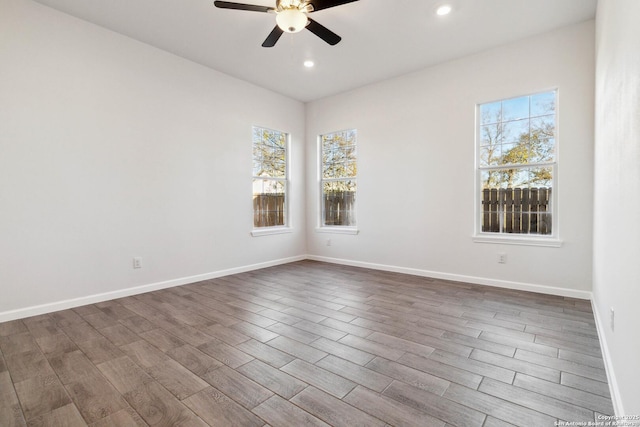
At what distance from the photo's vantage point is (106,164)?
11.2 ft

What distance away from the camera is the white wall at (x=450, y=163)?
3.38 meters

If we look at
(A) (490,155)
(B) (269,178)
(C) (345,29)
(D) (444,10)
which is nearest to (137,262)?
(B) (269,178)

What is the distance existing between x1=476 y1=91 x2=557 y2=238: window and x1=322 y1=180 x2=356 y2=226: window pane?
2.07 m

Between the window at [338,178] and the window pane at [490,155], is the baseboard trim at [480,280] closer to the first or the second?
the window at [338,178]

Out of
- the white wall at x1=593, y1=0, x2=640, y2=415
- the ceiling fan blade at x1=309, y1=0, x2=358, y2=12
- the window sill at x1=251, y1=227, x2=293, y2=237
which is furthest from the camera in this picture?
the window sill at x1=251, y1=227, x2=293, y2=237

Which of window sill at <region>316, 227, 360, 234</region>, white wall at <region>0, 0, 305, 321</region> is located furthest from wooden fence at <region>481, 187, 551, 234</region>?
white wall at <region>0, 0, 305, 321</region>

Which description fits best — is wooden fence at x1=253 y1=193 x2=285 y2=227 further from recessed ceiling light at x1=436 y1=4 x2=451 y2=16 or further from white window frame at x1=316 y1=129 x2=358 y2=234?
recessed ceiling light at x1=436 y1=4 x2=451 y2=16

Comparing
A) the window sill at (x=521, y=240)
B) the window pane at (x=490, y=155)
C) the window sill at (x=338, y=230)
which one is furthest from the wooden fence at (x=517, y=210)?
the window sill at (x=338, y=230)

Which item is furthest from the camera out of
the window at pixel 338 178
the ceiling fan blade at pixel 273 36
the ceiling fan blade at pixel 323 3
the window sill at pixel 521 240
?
the window at pixel 338 178

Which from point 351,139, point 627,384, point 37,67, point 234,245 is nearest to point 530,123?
point 351,139

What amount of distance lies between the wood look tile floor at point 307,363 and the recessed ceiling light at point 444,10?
302cm

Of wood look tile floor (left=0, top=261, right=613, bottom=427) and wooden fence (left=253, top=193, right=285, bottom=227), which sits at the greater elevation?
wooden fence (left=253, top=193, right=285, bottom=227)

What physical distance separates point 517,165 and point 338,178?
9.08ft

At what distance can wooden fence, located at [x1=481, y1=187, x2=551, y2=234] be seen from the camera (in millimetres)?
3672
